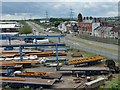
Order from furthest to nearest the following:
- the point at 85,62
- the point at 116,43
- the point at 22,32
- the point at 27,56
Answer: the point at 22,32, the point at 116,43, the point at 27,56, the point at 85,62

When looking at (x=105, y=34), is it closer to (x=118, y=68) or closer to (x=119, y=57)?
(x=119, y=57)

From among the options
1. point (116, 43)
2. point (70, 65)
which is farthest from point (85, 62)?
point (116, 43)

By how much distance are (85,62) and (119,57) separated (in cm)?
335

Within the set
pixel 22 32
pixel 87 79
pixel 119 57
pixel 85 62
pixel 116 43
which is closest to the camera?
pixel 87 79

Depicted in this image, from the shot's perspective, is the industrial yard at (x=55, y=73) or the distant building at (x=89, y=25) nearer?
the industrial yard at (x=55, y=73)

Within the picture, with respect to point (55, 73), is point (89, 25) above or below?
above

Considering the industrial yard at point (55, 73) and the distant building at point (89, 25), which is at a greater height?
the distant building at point (89, 25)

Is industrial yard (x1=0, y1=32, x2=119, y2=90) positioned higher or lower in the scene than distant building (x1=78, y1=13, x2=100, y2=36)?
lower

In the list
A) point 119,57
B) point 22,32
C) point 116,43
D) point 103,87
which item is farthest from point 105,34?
point 103,87

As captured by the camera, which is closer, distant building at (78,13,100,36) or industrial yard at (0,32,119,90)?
industrial yard at (0,32,119,90)

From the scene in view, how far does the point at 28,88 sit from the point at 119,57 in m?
9.22

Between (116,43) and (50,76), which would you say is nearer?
(50,76)

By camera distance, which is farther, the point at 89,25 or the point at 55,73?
the point at 89,25

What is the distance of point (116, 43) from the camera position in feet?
90.3
